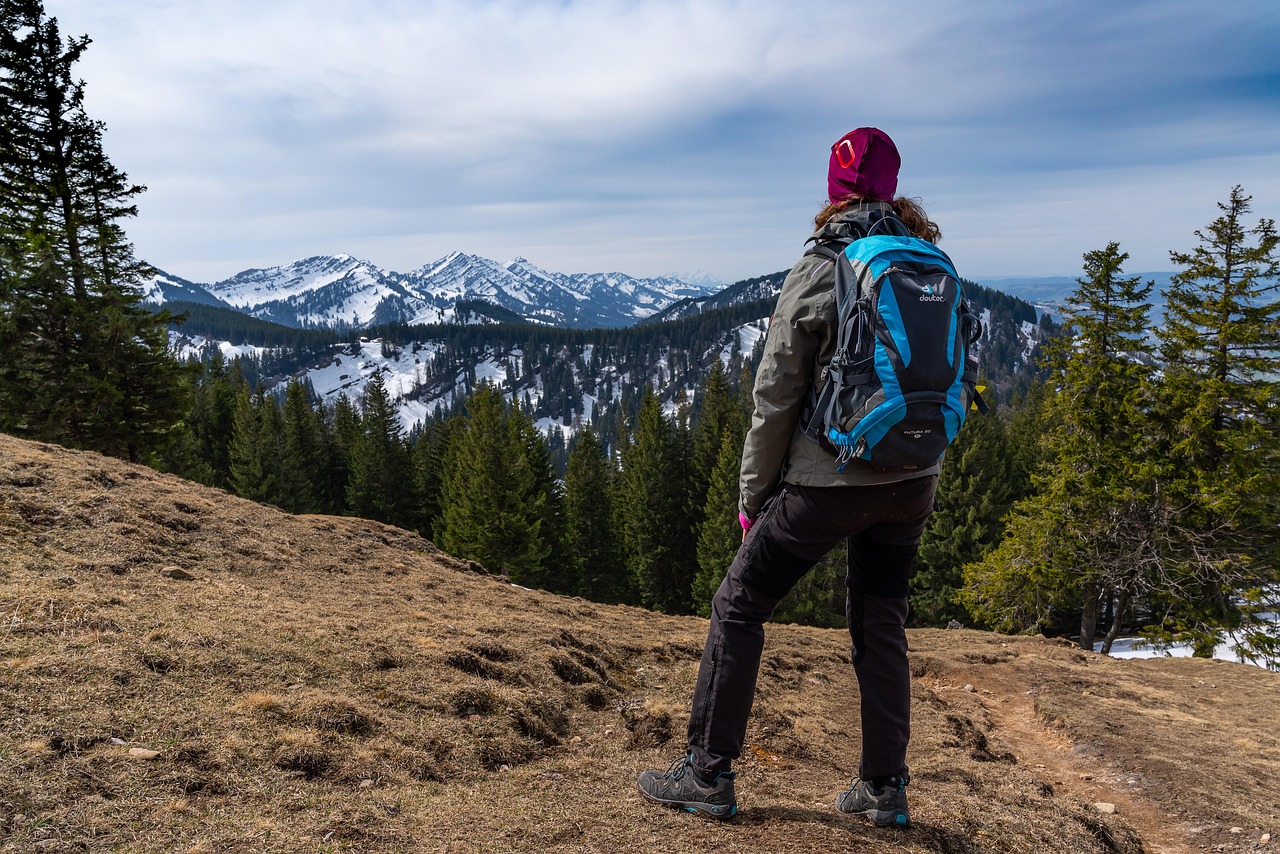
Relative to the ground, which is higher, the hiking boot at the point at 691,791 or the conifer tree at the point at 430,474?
the hiking boot at the point at 691,791

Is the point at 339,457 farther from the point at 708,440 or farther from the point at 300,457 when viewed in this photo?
the point at 708,440

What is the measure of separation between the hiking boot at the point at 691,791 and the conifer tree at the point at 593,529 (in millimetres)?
34711

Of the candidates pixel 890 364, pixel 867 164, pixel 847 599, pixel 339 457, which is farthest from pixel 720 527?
pixel 339 457

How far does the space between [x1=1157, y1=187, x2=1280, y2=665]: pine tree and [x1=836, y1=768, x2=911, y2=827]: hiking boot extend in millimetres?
17193

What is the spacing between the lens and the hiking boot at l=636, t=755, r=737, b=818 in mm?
3426

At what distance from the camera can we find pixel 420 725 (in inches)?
177

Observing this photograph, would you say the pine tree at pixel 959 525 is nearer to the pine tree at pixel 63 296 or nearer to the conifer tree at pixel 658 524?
the conifer tree at pixel 658 524

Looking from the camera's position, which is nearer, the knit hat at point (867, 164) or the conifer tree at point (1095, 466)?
the knit hat at point (867, 164)

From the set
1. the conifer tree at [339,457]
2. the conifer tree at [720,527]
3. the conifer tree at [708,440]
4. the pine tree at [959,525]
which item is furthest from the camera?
the conifer tree at [339,457]

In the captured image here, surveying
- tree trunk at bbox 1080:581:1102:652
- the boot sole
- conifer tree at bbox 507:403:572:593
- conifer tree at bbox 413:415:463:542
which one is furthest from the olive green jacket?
conifer tree at bbox 413:415:463:542

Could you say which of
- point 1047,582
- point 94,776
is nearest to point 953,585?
point 1047,582

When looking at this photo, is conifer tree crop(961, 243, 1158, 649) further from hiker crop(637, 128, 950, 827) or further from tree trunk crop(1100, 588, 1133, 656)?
hiker crop(637, 128, 950, 827)

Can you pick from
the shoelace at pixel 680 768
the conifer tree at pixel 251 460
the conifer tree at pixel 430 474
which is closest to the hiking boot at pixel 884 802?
the shoelace at pixel 680 768

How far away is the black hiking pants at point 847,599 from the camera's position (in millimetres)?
3076
